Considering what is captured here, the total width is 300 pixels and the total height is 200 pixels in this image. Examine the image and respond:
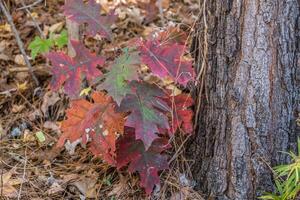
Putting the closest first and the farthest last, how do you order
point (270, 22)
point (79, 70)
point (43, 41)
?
point (270, 22)
point (79, 70)
point (43, 41)

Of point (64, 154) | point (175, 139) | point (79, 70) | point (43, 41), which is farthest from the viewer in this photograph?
point (43, 41)

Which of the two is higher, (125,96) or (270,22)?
(270,22)

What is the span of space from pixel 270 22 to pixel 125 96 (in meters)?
0.68

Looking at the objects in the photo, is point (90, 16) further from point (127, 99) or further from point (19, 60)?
point (19, 60)

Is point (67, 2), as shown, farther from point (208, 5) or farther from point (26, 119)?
point (26, 119)

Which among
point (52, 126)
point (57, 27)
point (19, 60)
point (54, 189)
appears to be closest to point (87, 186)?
point (54, 189)

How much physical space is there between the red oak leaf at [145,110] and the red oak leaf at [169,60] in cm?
10

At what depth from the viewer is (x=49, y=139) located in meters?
2.94

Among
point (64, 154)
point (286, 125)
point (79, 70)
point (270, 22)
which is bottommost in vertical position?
point (64, 154)

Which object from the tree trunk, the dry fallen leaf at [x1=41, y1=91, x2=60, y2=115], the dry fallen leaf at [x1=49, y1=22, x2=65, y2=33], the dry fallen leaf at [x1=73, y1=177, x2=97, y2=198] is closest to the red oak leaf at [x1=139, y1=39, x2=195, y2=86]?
the tree trunk

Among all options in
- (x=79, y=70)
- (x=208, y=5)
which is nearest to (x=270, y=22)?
(x=208, y=5)

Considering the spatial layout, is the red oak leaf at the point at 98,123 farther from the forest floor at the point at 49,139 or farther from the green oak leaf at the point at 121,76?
the forest floor at the point at 49,139

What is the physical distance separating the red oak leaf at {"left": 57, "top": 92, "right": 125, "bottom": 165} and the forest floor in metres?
0.30

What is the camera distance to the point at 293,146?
2279 millimetres
